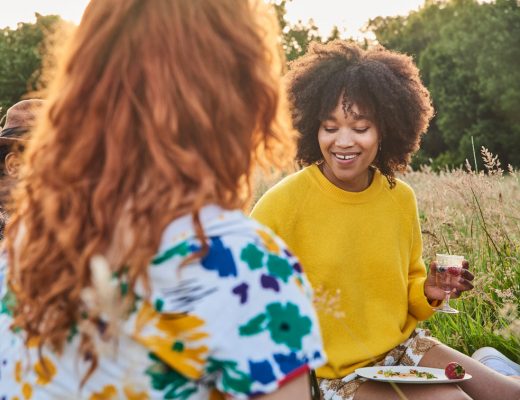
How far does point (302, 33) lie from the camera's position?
130 feet

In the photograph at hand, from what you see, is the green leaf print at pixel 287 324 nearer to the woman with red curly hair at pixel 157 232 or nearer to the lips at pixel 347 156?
the woman with red curly hair at pixel 157 232

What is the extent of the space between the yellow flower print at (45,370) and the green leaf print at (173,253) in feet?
0.94

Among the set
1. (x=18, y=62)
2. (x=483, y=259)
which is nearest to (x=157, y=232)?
(x=483, y=259)

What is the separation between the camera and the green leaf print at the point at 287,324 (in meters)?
1.26

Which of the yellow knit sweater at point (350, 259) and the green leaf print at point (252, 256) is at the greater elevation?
the green leaf print at point (252, 256)

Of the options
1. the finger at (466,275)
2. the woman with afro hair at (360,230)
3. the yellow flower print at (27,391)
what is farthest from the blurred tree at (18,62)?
the yellow flower print at (27,391)

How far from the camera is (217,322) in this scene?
1259 mm

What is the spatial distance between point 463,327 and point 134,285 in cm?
319

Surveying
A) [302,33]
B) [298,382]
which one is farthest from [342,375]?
[302,33]

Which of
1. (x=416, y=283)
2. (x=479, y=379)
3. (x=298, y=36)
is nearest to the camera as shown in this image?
(x=479, y=379)

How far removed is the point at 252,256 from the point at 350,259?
2140 mm

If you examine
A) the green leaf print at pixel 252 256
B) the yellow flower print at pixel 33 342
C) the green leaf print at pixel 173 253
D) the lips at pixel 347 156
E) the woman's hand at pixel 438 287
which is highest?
the green leaf print at pixel 173 253

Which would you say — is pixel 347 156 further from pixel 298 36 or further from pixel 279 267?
pixel 298 36

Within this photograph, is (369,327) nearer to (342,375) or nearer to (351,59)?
(342,375)
